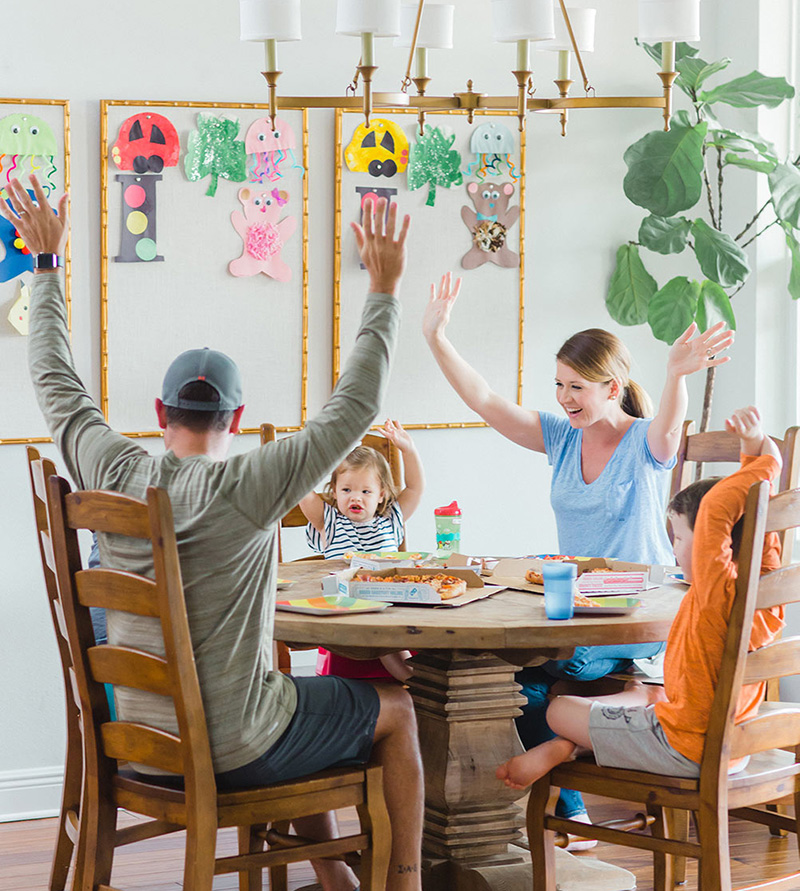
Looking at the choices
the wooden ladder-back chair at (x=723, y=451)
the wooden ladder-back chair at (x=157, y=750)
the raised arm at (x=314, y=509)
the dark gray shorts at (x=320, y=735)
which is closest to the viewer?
the wooden ladder-back chair at (x=157, y=750)

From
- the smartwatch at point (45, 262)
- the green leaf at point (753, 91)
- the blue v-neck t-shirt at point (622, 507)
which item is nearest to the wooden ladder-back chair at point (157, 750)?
the smartwatch at point (45, 262)

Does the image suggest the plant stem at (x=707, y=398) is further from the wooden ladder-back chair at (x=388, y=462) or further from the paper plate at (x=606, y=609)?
the paper plate at (x=606, y=609)

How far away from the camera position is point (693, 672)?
7.18ft

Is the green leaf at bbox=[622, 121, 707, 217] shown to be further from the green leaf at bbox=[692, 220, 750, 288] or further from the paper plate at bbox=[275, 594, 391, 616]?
the paper plate at bbox=[275, 594, 391, 616]

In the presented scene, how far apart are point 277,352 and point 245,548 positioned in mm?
1766

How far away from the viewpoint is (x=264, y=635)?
2.08 metres

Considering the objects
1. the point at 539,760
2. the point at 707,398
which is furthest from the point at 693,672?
the point at 707,398

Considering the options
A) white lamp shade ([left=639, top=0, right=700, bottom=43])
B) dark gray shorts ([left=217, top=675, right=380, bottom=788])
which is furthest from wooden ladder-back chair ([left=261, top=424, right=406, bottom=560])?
white lamp shade ([left=639, top=0, right=700, bottom=43])

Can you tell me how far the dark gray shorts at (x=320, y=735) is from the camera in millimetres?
2098

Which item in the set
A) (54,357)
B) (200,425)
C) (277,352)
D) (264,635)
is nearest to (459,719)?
→ (264,635)

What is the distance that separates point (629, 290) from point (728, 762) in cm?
210

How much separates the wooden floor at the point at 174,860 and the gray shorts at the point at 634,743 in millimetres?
892

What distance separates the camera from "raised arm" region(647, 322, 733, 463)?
3014mm

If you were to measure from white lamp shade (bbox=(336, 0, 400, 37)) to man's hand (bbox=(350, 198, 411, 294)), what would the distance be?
388mm
